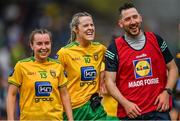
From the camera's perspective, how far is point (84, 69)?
1122 centimetres

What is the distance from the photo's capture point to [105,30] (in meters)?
23.2

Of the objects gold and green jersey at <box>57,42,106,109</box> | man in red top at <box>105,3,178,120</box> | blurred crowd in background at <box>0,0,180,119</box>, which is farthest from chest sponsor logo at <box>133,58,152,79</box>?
blurred crowd in background at <box>0,0,180,119</box>

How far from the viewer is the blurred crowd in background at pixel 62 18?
2172 centimetres

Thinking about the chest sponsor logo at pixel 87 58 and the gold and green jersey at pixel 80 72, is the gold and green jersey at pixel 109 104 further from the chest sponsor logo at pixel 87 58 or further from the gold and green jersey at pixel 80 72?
the chest sponsor logo at pixel 87 58

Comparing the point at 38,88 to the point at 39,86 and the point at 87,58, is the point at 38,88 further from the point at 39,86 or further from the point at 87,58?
the point at 87,58

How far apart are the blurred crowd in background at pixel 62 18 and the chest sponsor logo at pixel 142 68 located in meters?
10.00

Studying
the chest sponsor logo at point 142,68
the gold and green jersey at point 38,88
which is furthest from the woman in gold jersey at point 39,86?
the chest sponsor logo at point 142,68

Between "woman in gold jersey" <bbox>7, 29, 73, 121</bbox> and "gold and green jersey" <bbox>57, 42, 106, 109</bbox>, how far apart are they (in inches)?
17.7

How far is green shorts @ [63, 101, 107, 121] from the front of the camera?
1134 cm

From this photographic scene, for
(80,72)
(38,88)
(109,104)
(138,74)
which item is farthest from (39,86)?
(109,104)

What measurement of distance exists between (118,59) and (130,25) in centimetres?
45

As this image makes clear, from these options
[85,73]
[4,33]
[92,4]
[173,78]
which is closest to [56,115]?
[85,73]

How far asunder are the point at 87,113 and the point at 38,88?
1013 mm

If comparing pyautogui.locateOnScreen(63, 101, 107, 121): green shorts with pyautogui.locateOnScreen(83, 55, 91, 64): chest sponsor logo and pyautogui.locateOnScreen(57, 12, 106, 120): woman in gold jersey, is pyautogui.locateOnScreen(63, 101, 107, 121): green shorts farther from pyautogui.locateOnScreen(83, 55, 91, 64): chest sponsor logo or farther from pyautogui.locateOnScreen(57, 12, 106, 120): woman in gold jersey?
pyautogui.locateOnScreen(83, 55, 91, 64): chest sponsor logo
